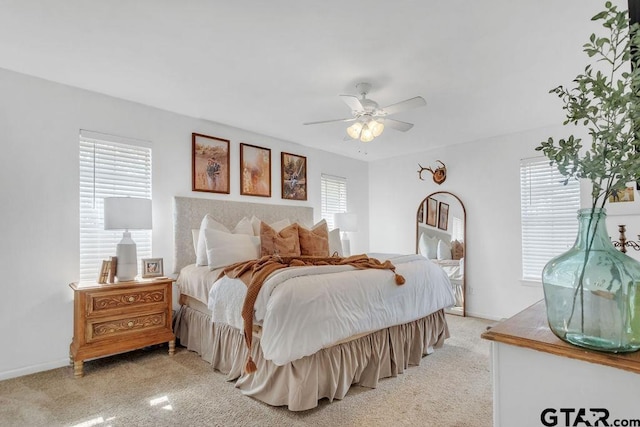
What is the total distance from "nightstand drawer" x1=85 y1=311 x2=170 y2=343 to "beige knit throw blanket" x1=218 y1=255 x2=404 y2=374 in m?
0.89

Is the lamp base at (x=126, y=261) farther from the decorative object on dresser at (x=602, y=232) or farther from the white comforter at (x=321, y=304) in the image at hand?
the decorative object on dresser at (x=602, y=232)

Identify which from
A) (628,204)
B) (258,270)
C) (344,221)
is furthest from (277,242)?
(628,204)

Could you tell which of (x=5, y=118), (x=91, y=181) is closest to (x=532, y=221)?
(x=91, y=181)

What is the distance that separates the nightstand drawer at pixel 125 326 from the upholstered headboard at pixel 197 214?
2.20 ft

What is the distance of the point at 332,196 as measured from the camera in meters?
5.77

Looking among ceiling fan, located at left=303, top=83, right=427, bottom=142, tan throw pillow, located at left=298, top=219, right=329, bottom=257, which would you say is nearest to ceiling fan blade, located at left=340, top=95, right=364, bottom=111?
ceiling fan, located at left=303, top=83, right=427, bottom=142

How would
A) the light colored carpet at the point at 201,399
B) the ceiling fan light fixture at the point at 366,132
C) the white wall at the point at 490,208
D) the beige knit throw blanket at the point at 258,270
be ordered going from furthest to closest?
the white wall at the point at 490,208
the ceiling fan light fixture at the point at 366,132
the beige knit throw blanket at the point at 258,270
the light colored carpet at the point at 201,399

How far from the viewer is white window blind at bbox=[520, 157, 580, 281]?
13.6ft

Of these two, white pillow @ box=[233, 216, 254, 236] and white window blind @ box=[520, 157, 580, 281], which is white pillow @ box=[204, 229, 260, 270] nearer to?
white pillow @ box=[233, 216, 254, 236]

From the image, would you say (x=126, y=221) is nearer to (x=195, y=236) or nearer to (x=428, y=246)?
(x=195, y=236)

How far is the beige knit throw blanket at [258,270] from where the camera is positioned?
2.37 m

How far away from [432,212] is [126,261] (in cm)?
430

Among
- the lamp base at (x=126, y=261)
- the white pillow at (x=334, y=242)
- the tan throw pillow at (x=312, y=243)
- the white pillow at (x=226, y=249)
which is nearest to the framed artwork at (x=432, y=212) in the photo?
the white pillow at (x=334, y=242)

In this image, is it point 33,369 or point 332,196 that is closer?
point 33,369
